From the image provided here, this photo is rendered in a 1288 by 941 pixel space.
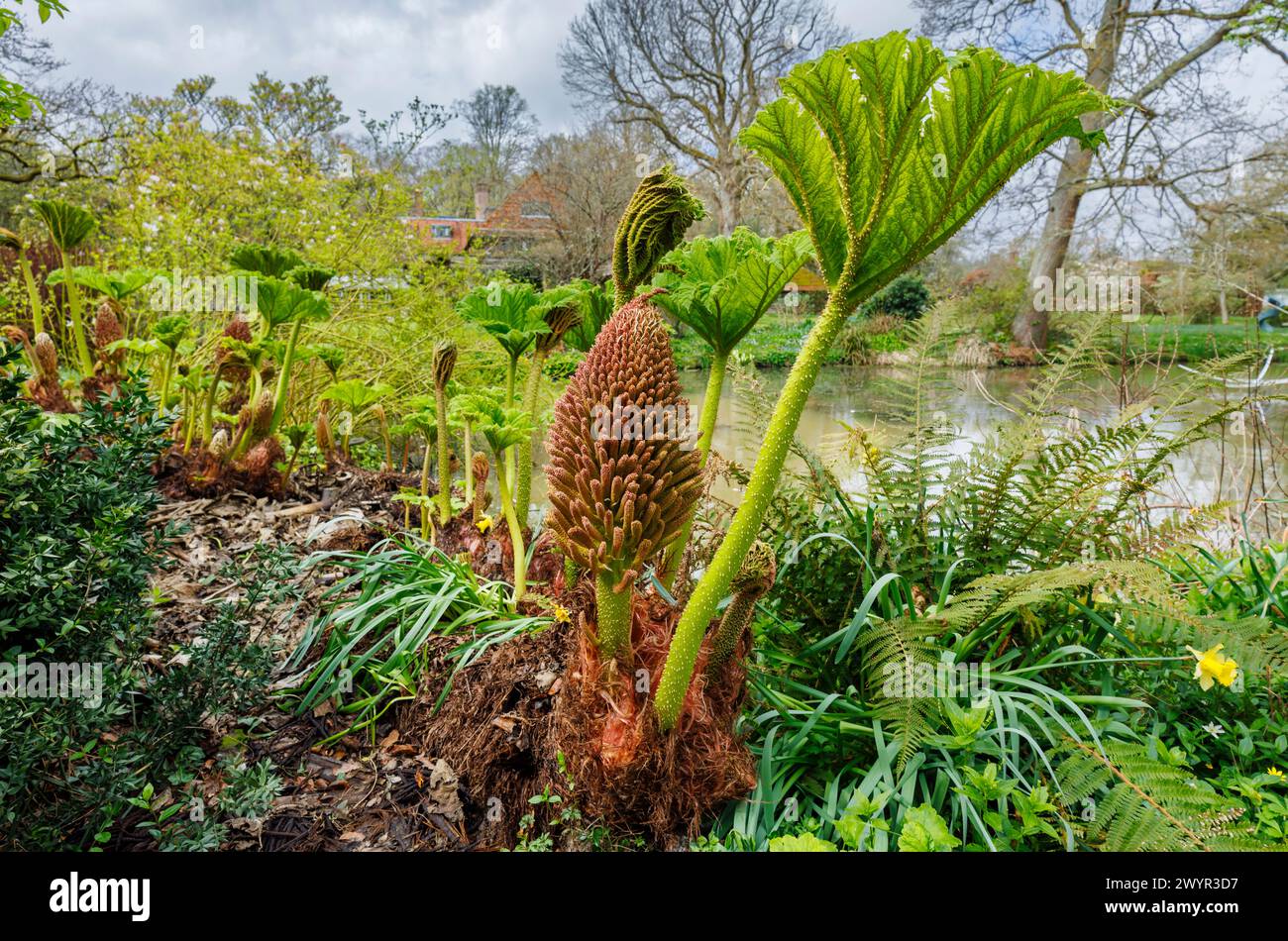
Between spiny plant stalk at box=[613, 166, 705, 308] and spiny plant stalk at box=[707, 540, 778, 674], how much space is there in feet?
2.21

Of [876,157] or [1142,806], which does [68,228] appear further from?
[1142,806]

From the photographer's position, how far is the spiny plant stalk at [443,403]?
219 centimetres

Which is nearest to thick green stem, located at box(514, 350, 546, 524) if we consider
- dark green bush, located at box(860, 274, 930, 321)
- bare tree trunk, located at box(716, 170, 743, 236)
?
bare tree trunk, located at box(716, 170, 743, 236)

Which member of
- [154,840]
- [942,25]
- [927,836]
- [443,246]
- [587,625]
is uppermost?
[942,25]

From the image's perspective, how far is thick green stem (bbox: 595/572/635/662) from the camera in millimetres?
1238

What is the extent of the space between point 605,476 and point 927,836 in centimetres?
94

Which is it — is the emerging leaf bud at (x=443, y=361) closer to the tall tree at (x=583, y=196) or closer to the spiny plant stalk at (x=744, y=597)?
the spiny plant stalk at (x=744, y=597)

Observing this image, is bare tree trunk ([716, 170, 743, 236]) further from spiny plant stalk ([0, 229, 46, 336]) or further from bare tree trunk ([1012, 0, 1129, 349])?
spiny plant stalk ([0, 229, 46, 336])

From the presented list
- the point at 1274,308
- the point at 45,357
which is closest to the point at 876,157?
the point at 1274,308

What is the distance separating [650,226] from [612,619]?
839 mm

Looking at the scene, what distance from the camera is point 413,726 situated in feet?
6.19

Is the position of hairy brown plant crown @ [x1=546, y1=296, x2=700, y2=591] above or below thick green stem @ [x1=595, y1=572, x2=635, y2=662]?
above

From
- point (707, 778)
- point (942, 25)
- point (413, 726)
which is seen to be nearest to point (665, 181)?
point (707, 778)

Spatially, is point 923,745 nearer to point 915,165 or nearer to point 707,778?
point 707,778
